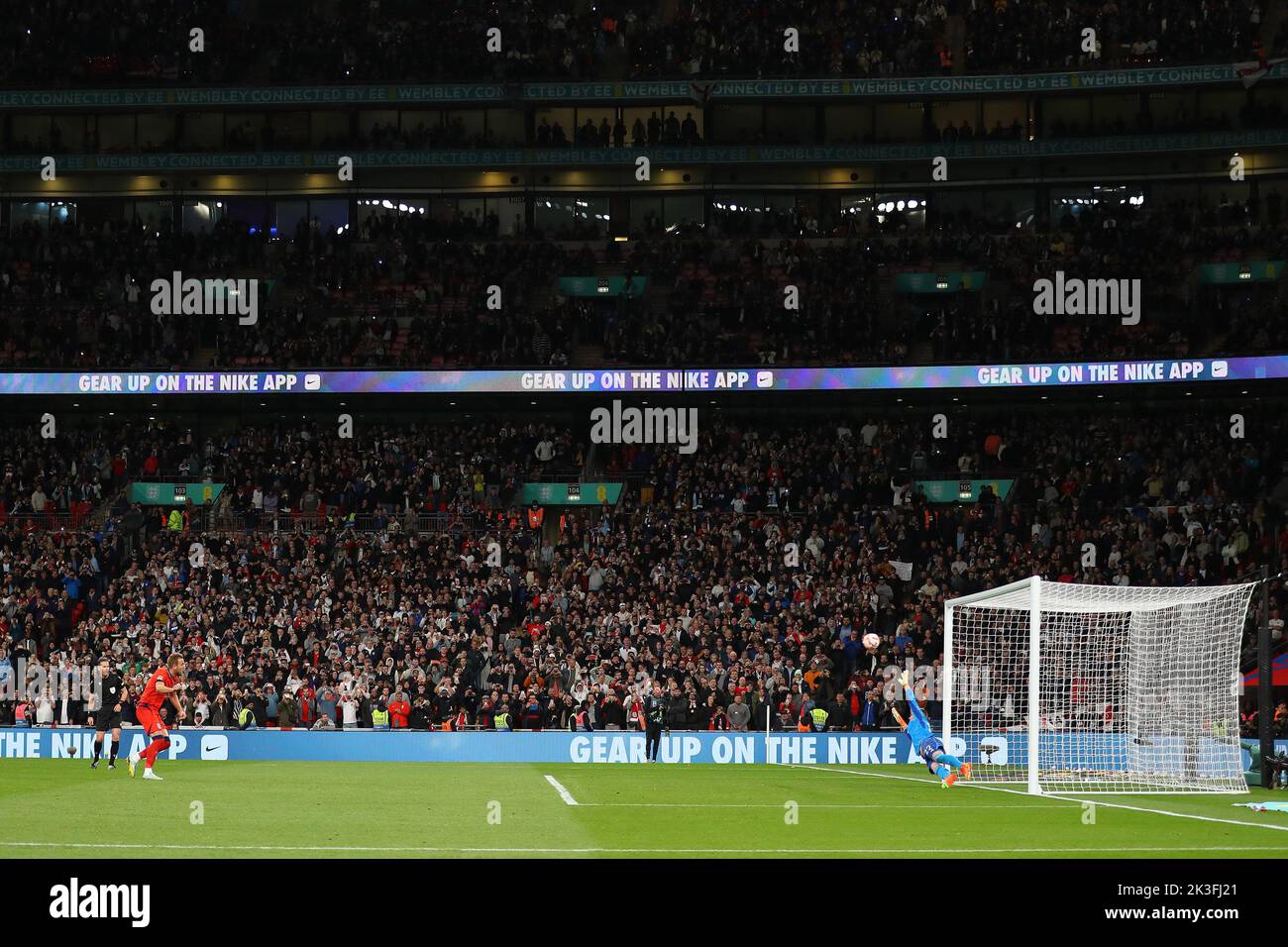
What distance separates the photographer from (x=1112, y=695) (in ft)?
95.3

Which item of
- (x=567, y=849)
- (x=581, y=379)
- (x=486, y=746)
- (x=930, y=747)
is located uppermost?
(x=581, y=379)

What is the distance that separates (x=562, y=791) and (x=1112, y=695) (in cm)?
1248

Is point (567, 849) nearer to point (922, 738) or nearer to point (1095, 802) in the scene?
point (1095, 802)

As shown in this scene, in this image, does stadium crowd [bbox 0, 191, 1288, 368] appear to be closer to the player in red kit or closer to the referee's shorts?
the referee's shorts

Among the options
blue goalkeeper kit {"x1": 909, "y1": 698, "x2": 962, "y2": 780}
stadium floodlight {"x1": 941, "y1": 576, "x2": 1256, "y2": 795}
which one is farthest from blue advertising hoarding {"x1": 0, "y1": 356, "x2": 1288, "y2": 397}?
blue goalkeeper kit {"x1": 909, "y1": 698, "x2": 962, "y2": 780}

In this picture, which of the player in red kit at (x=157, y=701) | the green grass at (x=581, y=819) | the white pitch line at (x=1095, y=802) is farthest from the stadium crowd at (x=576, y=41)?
the player in red kit at (x=157, y=701)

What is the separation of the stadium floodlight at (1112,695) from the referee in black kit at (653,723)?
6.07m

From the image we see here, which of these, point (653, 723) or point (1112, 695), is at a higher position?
point (1112, 695)

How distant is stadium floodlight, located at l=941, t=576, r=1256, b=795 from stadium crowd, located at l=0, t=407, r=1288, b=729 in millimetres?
3857

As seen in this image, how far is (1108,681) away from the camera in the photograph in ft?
97.1

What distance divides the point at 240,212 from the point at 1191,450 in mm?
33965

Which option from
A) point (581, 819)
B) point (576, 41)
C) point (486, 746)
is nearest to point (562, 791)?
point (581, 819)

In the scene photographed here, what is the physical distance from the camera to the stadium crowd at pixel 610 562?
35281 mm

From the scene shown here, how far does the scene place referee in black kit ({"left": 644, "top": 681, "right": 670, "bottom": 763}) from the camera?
107ft
